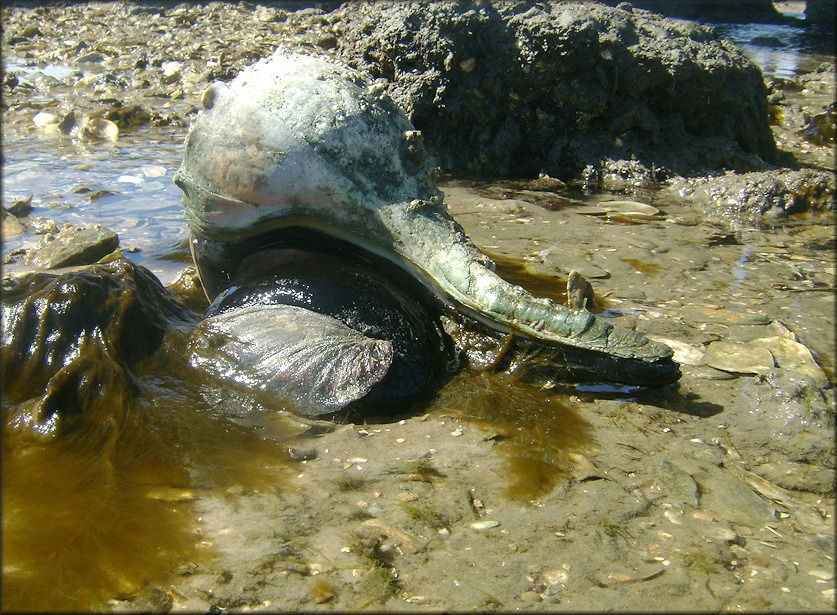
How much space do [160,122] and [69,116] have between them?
3.31 feet

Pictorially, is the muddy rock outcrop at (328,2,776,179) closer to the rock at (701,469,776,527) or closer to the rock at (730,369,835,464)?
the rock at (730,369,835,464)

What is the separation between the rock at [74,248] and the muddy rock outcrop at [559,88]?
294cm

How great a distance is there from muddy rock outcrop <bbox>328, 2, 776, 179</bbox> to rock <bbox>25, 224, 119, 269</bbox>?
294cm

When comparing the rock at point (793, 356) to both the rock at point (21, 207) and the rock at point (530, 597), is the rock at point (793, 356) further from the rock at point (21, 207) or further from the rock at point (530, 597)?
the rock at point (21, 207)

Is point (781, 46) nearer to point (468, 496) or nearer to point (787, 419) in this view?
point (787, 419)

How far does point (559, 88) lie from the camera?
6.55 meters

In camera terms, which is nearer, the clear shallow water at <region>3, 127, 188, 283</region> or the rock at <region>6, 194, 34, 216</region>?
the clear shallow water at <region>3, 127, 188, 283</region>

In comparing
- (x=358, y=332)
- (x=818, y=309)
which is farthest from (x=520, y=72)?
(x=358, y=332)

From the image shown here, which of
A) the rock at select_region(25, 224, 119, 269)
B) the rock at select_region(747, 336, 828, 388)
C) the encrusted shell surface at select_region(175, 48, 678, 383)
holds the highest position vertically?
the encrusted shell surface at select_region(175, 48, 678, 383)

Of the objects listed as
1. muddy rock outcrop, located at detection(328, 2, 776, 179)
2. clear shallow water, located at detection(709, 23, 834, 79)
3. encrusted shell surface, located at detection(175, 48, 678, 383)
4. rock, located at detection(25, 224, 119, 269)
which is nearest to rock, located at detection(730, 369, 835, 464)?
encrusted shell surface, located at detection(175, 48, 678, 383)

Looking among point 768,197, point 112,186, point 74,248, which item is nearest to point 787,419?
point 768,197

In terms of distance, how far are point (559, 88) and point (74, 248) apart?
14.0 ft

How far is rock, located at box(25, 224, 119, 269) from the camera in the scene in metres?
4.63

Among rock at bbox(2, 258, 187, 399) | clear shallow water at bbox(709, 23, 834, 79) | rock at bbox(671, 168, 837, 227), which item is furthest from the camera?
clear shallow water at bbox(709, 23, 834, 79)
